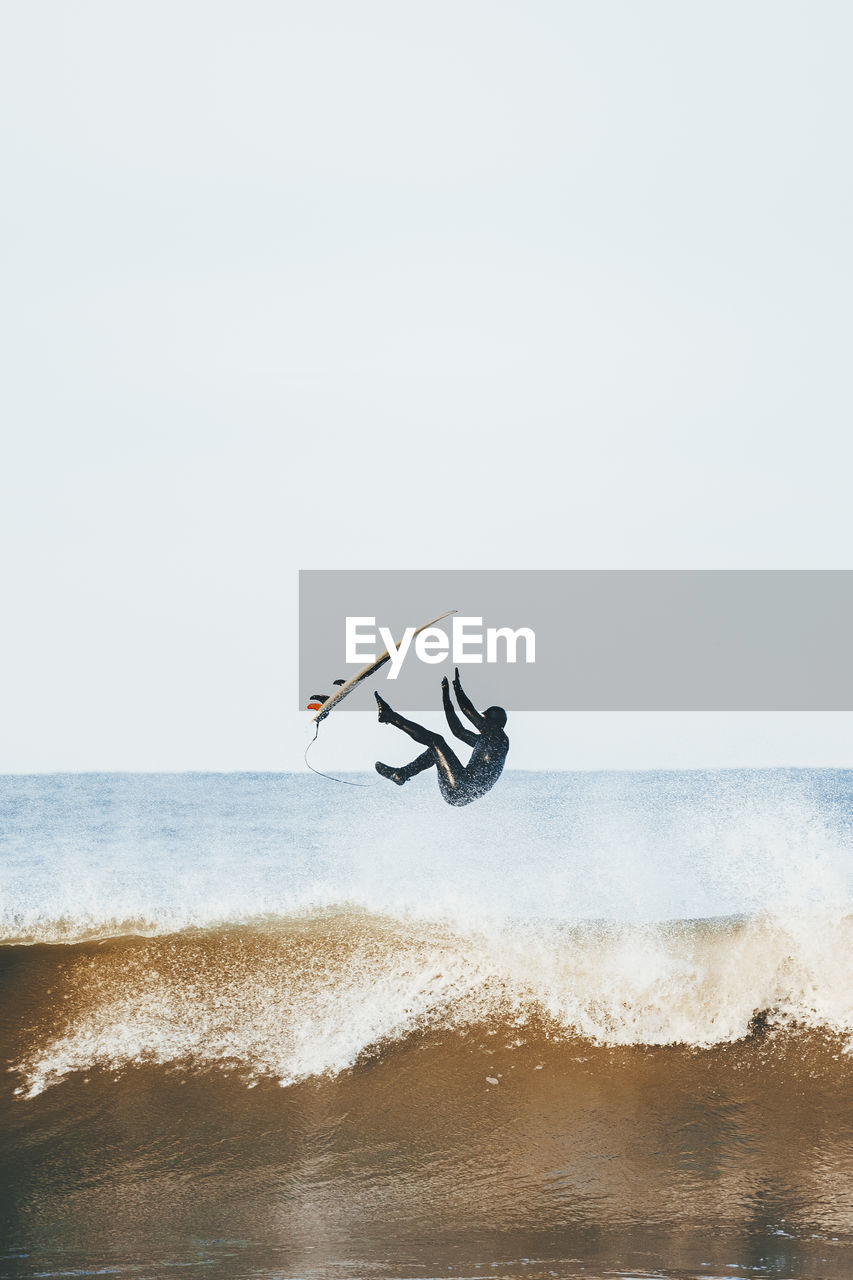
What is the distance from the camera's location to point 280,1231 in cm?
565

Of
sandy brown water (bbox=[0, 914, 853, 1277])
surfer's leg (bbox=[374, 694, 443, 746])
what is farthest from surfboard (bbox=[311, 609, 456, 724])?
sandy brown water (bbox=[0, 914, 853, 1277])

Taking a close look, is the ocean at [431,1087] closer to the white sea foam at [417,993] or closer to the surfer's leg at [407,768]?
the white sea foam at [417,993]

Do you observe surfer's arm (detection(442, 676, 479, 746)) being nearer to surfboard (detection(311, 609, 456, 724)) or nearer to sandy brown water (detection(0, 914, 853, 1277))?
surfboard (detection(311, 609, 456, 724))

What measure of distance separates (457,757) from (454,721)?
0.37 metres

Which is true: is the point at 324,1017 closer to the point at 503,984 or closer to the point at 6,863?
the point at 503,984

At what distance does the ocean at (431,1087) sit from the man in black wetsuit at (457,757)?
1.81m

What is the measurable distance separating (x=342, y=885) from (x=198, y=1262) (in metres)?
10.9

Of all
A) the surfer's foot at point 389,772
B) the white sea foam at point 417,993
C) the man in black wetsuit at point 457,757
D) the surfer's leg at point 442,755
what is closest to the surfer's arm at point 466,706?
the man in black wetsuit at point 457,757

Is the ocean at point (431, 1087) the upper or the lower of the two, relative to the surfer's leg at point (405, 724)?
lower

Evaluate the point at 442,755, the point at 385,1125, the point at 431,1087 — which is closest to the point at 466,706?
the point at 442,755

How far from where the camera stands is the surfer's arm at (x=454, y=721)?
8188 millimetres

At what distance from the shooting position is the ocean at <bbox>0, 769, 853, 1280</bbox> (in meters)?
5.50

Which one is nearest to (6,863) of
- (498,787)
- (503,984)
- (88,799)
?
(88,799)

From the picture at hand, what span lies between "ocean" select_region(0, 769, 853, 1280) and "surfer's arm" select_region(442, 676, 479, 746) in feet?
7.26
